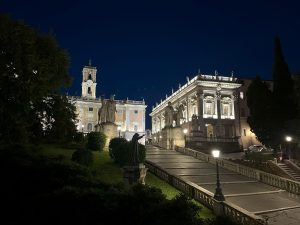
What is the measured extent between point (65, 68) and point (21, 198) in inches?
808

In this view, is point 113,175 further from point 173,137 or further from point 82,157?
point 173,137

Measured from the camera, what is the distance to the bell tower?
87.6 meters

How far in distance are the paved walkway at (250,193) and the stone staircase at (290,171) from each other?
378 cm

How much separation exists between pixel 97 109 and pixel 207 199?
68.5 metres

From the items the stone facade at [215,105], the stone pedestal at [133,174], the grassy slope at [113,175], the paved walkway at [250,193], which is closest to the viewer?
the paved walkway at [250,193]

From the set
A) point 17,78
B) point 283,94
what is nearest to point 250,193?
point 17,78

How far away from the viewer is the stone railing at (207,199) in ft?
41.1

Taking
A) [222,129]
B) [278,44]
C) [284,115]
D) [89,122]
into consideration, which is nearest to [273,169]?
[284,115]

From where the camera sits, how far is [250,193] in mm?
18422

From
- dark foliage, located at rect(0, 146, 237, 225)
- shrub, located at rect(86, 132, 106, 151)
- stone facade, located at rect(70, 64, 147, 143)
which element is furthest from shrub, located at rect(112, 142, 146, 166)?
stone facade, located at rect(70, 64, 147, 143)

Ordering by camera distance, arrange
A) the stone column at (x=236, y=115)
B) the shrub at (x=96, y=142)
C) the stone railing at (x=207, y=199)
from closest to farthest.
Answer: the stone railing at (x=207, y=199) → the shrub at (x=96, y=142) → the stone column at (x=236, y=115)

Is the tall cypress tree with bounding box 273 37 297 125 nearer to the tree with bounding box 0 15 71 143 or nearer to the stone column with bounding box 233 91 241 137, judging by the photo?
the stone column with bounding box 233 91 241 137

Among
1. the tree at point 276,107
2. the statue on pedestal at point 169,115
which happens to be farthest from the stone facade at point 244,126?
the statue on pedestal at point 169,115

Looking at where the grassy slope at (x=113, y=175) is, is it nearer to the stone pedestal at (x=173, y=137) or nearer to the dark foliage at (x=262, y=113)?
the stone pedestal at (x=173, y=137)
